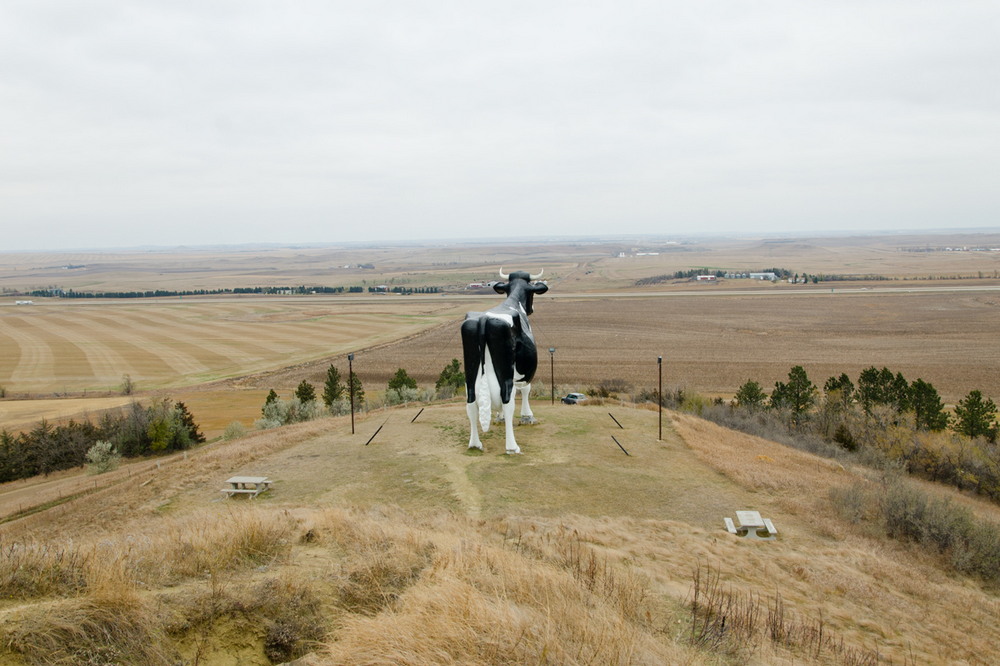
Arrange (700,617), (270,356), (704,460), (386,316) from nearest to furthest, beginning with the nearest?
(700,617), (704,460), (270,356), (386,316)

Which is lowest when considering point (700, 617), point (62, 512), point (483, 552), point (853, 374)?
point (853, 374)

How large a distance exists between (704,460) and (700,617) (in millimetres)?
11424

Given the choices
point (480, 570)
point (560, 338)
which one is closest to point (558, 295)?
point (560, 338)

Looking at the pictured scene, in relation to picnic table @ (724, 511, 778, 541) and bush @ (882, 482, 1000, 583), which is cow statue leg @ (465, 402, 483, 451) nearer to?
picnic table @ (724, 511, 778, 541)

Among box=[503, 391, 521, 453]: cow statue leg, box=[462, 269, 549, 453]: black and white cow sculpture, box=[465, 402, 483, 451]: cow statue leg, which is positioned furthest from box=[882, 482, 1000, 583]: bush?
box=[465, 402, 483, 451]: cow statue leg

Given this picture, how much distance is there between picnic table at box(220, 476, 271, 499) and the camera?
15494mm

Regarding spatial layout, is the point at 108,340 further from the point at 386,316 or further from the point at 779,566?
the point at 779,566

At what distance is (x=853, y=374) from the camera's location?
48875mm

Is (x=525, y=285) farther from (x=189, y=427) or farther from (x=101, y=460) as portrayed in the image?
(x=189, y=427)

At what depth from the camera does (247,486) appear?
15812 millimetres

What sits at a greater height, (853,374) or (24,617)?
(24,617)

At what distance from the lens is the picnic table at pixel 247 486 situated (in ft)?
50.8

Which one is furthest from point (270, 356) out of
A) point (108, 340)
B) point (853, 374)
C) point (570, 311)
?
point (853, 374)

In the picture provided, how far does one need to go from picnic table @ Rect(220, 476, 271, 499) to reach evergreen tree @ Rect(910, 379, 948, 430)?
102 ft
